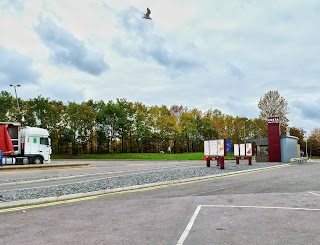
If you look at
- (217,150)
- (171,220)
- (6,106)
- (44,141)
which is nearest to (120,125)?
(6,106)

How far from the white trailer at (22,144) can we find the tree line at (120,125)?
27163 millimetres

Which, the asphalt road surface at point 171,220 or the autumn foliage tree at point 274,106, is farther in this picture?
the autumn foliage tree at point 274,106

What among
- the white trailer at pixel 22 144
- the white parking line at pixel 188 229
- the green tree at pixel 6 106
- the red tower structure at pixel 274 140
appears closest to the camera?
the white parking line at pixel 188 229

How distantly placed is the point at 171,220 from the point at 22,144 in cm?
2663

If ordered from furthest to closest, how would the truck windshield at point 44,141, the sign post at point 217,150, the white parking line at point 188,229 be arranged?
1. the truck windshield at point 44,141
2. the sign post at point 217,150
3. the white parking line at point 188,229

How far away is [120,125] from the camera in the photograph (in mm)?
66750

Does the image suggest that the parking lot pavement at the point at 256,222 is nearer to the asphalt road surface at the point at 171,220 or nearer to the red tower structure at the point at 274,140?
the asphalt road surface at the point at 171,220

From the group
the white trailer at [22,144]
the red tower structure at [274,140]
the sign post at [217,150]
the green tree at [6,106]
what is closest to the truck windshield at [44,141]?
the white trailer at [22,144]

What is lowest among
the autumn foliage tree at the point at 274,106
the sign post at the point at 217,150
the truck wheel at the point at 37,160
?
the truck wheel at the point at 37,160

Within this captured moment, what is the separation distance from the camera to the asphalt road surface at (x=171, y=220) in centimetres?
595

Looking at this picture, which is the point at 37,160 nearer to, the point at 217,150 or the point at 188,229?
the point at 217,150

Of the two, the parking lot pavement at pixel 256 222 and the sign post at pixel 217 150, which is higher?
the sign post at pixel 217 150

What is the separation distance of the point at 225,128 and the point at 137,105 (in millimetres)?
24380

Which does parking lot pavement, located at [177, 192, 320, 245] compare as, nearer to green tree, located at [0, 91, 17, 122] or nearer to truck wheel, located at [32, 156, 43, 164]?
truck wheel, located at [32, 156, 43, 164]
